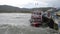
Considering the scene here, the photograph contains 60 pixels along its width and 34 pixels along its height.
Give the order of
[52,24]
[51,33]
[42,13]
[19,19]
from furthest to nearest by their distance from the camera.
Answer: [19,19]
[42,13]
[52,24]
[51,33]

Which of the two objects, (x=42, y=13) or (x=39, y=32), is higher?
(x=42, y=13)

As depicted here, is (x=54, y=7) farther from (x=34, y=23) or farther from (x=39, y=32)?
(x=39, y=32)

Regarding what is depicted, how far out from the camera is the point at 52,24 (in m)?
3.44

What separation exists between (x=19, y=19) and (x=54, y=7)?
0.95 meters

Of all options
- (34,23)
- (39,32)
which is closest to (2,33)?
(39,32)

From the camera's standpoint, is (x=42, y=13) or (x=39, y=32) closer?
(x=39, y=32)

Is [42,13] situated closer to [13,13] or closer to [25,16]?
[25,16]

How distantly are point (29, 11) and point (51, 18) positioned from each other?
49 cm

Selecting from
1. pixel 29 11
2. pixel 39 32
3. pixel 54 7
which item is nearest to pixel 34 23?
Answer: pixel 29 11

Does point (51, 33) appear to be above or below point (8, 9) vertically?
below

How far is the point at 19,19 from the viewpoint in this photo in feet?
13.4

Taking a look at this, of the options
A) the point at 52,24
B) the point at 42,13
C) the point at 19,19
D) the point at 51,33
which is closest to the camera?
the point at 51,33

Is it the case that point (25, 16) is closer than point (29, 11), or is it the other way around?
point (29, 11)

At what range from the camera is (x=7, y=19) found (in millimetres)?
3965
